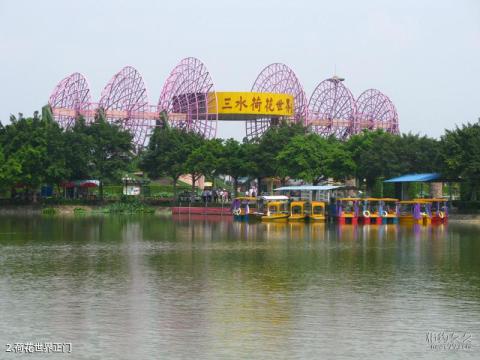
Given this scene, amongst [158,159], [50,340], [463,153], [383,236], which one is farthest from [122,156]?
[50,340]

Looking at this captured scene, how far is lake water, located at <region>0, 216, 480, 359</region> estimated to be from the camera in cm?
1756

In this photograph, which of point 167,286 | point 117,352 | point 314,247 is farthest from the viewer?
point 314,247

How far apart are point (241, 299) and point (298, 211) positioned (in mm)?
45085

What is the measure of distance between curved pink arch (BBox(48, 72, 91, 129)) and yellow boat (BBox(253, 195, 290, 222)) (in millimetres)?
37360

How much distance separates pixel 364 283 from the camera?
2650cm

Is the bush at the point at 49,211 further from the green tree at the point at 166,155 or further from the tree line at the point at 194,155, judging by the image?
the green tree at the point at 166,155

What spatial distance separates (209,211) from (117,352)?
6422cm

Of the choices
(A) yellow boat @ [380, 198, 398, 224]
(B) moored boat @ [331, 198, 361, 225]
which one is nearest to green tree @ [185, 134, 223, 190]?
(B) moored boat @ [331, 198, 361, 225]

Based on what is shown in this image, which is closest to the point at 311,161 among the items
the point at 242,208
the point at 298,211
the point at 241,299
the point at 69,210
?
the point at 242,208

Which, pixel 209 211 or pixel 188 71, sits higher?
pixel 188 71

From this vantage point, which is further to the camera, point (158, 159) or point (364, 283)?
point (158, 159)

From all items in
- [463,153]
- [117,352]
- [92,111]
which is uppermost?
[92,111]

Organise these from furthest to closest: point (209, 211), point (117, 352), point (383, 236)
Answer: point (209, 211), point (383, 236), point (117, 352)

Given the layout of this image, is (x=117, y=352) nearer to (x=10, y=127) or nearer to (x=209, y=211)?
(x=209, y=211)
